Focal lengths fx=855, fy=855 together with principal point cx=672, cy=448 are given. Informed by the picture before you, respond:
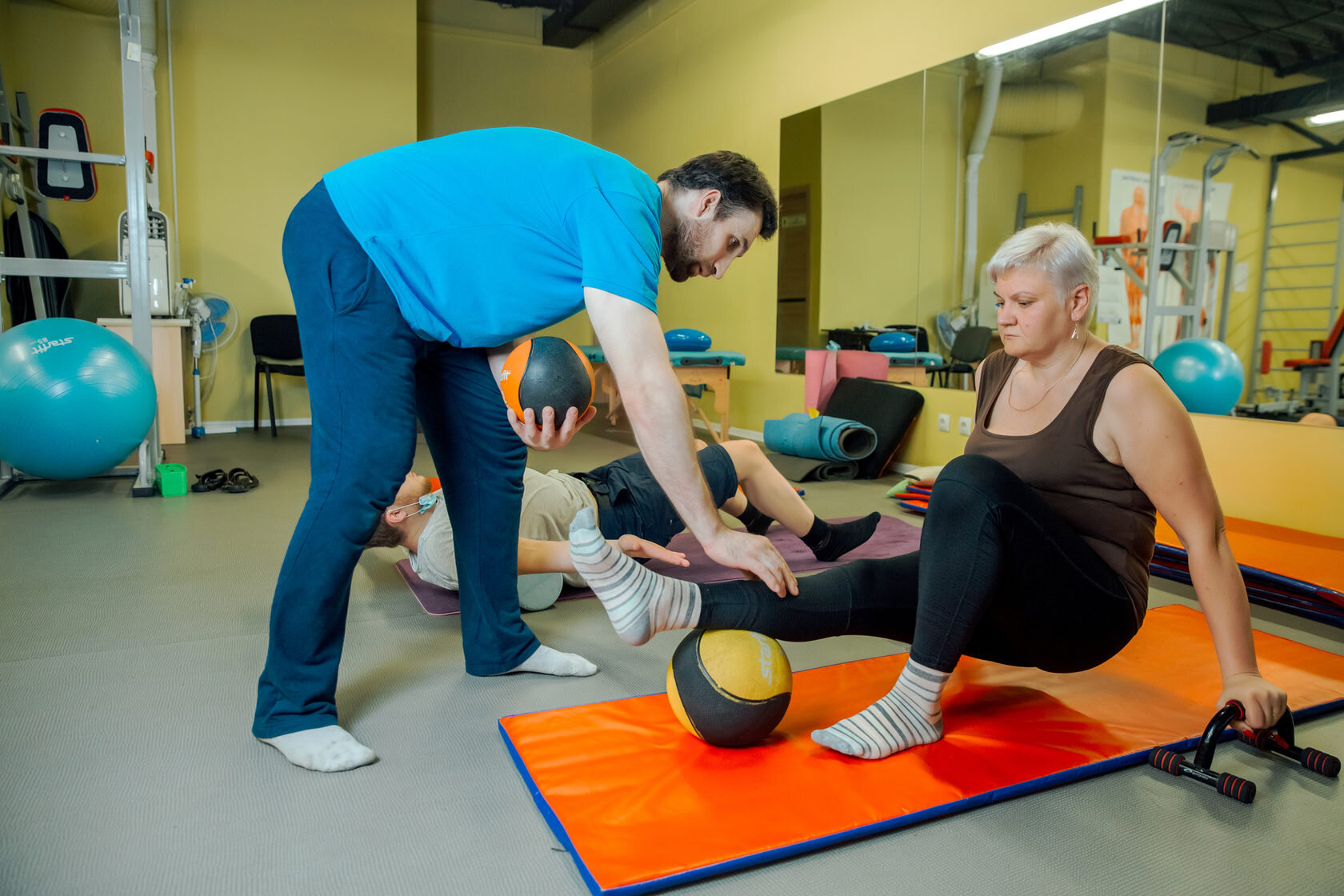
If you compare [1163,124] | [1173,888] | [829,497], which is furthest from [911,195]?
[1173,888]

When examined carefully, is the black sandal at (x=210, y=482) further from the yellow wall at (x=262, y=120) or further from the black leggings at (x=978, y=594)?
the black leggings at (x=978, y=594)

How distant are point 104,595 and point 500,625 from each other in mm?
1464

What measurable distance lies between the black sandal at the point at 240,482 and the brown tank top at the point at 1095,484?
13.0ft

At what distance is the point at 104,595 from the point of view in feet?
8.55

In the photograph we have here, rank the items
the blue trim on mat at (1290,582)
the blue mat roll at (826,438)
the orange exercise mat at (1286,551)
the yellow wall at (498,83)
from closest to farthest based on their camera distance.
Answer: the blue trim on mat at (1290,582)
the orange exercise mat at (1286,551)
the blue mat roll at (826,438)
the yellow wall at (498,83)

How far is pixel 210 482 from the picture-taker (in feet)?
14.3

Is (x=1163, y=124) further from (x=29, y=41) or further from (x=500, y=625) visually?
(x=29, y=41)

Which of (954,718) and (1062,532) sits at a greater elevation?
(1062,532)

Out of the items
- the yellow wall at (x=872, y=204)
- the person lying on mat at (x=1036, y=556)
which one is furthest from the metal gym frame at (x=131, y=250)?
the yellow wall at (x=872, y=204)

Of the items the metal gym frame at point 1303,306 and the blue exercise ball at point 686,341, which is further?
the blue exercise ball at point 686,341

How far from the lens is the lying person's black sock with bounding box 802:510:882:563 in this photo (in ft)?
9.52

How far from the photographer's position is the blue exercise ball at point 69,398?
368 centimetres

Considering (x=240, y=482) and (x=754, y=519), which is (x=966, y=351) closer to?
(x=754, y=519)

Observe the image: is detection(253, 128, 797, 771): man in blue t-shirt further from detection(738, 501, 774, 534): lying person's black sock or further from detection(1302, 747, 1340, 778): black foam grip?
detection(738, 501, 774, 534): lying person's black sock
